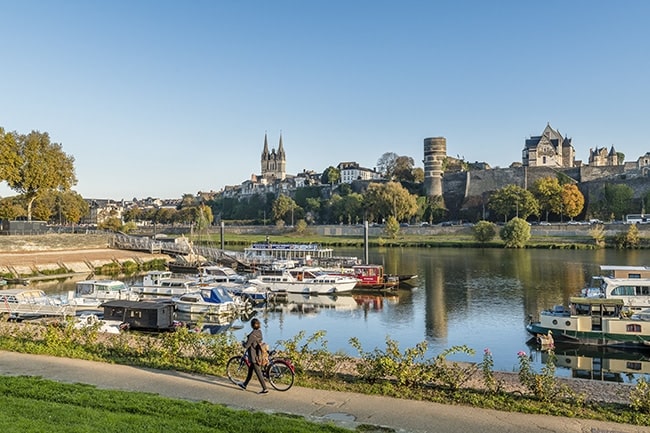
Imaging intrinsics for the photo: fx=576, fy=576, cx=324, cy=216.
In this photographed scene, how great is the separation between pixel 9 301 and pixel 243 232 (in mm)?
88674

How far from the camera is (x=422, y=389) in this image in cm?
1109

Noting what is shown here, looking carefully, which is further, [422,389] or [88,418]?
[422,389]

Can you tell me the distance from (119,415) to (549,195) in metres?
92.9

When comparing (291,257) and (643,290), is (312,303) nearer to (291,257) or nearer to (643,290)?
(643,290)

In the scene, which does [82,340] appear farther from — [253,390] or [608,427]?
[608,427]

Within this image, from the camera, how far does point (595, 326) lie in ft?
75.3

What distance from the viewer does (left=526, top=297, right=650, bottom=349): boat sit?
22.2 meters

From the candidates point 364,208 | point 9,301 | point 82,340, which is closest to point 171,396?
point 82,340

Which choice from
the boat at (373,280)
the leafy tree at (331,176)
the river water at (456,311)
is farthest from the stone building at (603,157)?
the boat at (373,280)

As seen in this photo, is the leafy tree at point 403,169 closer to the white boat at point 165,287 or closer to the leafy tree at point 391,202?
the leafy tree at point 391,202

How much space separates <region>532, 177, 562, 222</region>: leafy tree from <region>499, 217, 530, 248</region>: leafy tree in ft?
63.4

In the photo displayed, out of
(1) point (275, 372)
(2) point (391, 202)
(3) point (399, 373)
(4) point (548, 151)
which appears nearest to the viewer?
(3) point (399, 373)

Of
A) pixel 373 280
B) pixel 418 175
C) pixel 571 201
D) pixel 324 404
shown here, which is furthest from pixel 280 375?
pixel 418 175

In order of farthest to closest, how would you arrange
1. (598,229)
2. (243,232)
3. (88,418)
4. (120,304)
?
1. (243,232)
2. (598,229)
3. (120,304)
4. (88,418)
